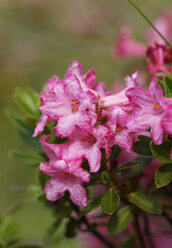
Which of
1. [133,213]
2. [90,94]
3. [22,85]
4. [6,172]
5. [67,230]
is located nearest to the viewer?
[90,94]

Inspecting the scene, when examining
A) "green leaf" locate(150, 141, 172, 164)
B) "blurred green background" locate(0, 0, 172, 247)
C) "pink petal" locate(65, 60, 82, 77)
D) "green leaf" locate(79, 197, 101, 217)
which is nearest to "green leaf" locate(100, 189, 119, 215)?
"green leaf" locate(79, 197, 101, 217)

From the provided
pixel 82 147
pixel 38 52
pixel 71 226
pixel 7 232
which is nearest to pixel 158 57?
pixel 82 147

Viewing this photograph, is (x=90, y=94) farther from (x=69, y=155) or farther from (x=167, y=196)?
(x=167, y=196)

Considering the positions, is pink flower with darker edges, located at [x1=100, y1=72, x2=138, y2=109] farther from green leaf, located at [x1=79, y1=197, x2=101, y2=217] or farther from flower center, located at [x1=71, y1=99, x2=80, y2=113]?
green leaf, located at [x1=79, y1=197, x2=101, y2=217]

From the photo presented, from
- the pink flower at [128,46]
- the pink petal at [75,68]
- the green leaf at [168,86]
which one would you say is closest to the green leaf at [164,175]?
the green leaf at [168,86]

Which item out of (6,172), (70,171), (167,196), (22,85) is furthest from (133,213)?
(22,85)

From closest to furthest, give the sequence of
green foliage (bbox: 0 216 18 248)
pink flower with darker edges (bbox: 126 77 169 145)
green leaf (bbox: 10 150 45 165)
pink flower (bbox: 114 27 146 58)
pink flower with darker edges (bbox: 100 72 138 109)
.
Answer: pink flower with darker edges (bbox: 126 77 169 145), pink flower with darker edges (bbox: 100 72 138 109), green leaf (bbox: 10 150 45 165), green foliage (bbox: 0 216 18 248), pink flower (bbox: 114 27 146 58)
